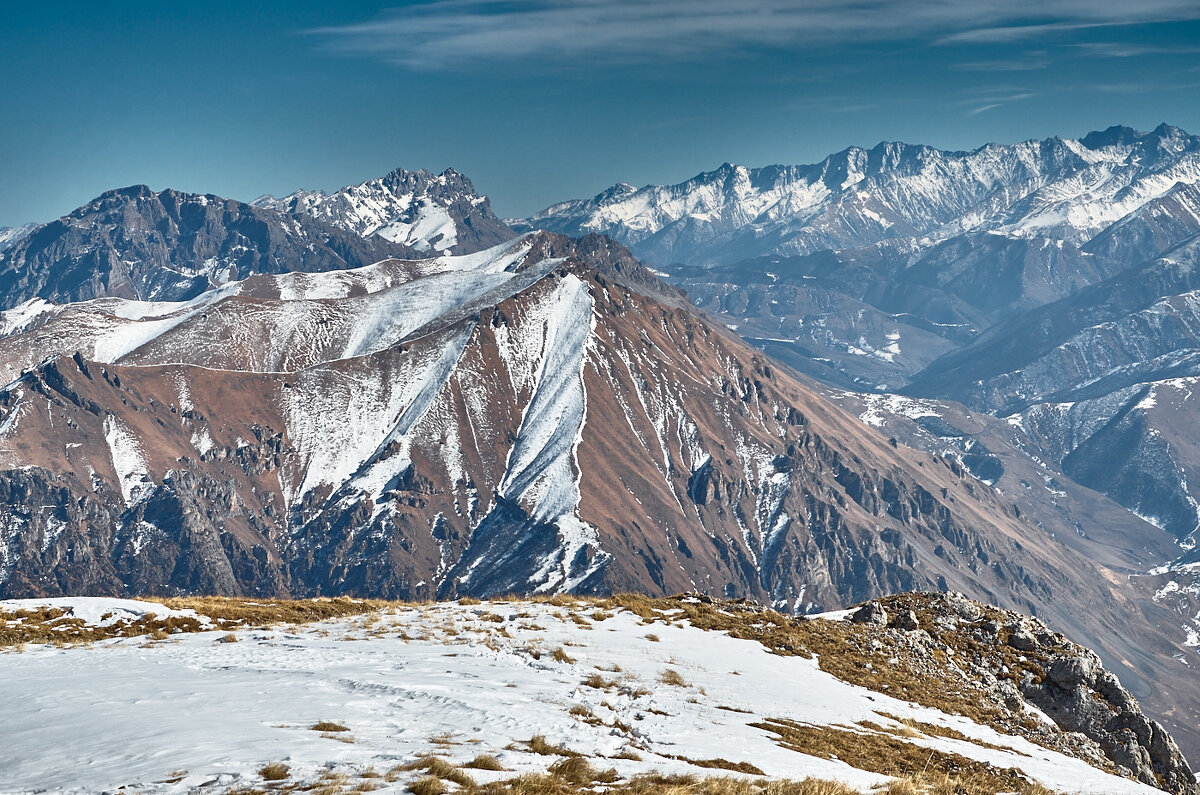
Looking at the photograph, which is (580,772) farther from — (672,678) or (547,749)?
(672,678)

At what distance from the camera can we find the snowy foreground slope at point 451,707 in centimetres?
1992

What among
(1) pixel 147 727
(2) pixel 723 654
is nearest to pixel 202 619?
(1) pixel 147 727

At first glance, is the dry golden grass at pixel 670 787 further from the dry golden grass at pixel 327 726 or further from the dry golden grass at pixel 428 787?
the dry golden grass at pixel 327 726

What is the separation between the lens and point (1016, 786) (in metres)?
26.1

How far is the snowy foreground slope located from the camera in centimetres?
1992

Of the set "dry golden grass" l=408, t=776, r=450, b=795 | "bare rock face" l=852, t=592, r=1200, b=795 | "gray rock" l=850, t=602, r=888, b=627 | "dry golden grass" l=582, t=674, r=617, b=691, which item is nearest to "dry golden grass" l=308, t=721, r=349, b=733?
"dry golden grass" l=408, t=776, r=450, b=795

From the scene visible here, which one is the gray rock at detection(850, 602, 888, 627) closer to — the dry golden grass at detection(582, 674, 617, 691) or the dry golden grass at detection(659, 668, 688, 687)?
the dry golden grass at detection(659, 668, 688, 687)

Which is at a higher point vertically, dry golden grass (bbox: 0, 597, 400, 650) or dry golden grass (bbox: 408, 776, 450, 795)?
dry golden grass (bbox: 408, 776, 450, 795)

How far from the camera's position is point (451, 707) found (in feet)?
82.9

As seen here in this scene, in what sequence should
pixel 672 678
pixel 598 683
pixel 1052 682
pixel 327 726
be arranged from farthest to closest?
pixel 1052 682 → pixel 672 678 → pixel 598 683 → pixel 327 726

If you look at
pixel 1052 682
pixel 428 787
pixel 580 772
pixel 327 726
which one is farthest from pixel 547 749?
pixel 1052 682

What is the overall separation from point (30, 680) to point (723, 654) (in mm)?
25188

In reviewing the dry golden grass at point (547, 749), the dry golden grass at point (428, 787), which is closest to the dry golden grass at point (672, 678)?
the dry golden grass at point (547, 749)

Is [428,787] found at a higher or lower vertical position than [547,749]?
higher
